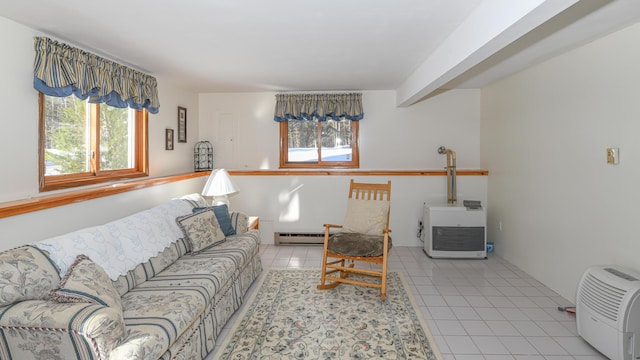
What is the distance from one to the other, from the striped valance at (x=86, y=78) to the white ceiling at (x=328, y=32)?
0.12m

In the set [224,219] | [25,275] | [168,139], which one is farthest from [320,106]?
[25,275]

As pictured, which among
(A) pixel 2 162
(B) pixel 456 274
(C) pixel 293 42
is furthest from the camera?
(B) pixel 456 274

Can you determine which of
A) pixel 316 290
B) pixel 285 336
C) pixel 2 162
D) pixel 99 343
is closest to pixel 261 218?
pixel 316 290

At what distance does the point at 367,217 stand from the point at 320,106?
1.92 m

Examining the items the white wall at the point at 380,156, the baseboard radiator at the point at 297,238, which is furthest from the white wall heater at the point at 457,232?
the baseboard radiator at the point at 297,238

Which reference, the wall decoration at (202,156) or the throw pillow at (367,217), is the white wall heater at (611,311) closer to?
the throw pillow at (367,217)

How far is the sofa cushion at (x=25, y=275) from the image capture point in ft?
5.08

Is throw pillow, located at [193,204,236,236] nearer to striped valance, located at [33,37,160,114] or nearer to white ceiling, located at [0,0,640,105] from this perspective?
striped valance, located at [33,37,160,114]

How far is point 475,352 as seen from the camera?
228cm

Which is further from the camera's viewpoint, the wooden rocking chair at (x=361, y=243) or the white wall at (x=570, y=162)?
the wooden rocking chair at (x=361, y=243)

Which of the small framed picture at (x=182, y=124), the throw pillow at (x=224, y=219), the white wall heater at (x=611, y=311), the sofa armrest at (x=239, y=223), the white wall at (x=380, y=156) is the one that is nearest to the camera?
the white wall heater at (x=611, y=311)

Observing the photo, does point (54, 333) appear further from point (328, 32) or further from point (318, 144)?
point (318, 144)

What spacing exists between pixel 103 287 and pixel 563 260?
3.67 m

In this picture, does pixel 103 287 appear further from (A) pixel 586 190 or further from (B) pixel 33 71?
(A) pixel 586 190
